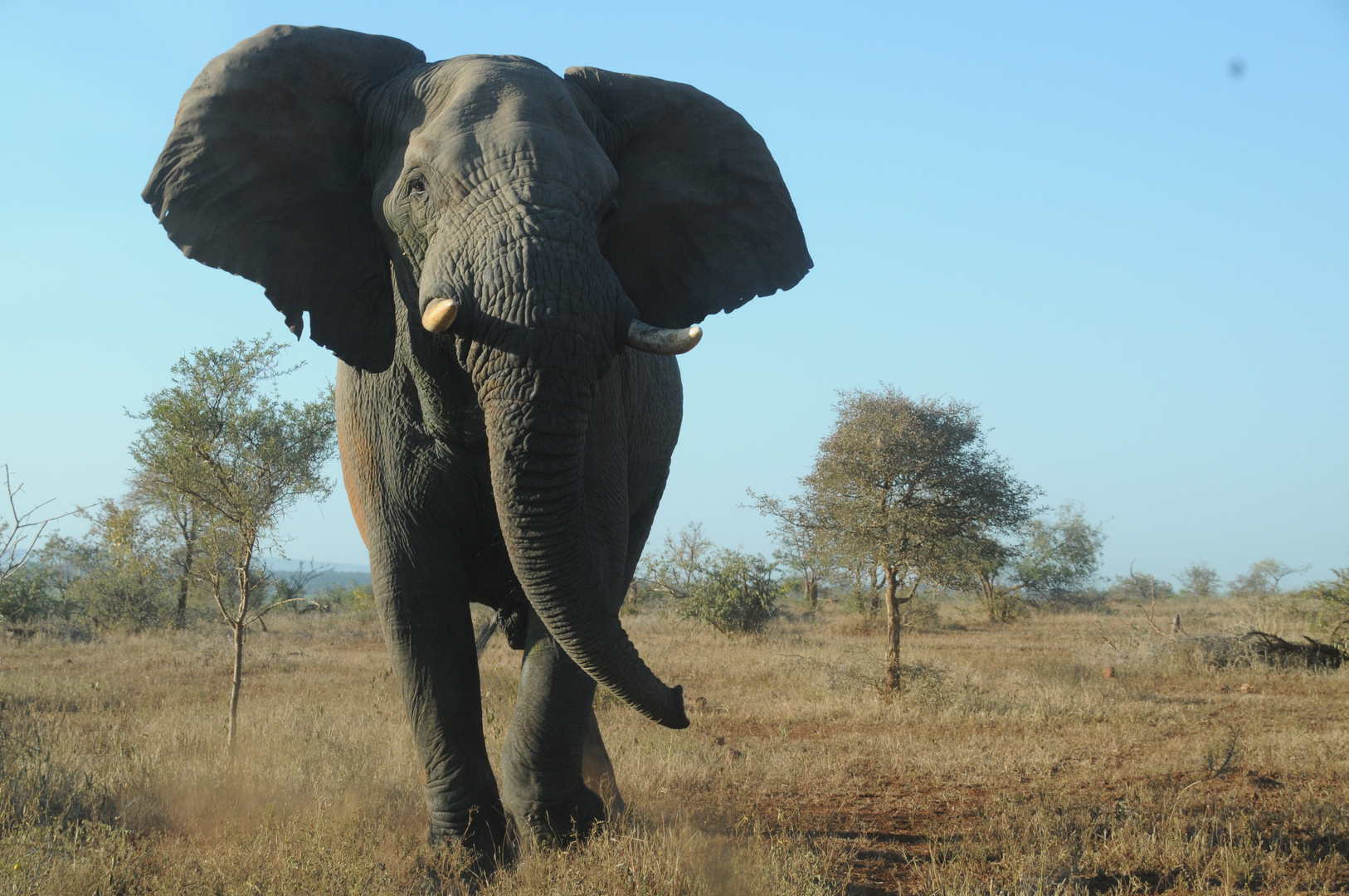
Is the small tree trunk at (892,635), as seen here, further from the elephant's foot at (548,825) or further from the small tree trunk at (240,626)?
the elephant's foot at (548,825)

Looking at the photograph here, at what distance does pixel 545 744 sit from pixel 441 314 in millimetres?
2274

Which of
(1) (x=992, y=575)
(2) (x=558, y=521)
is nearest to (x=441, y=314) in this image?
(2) (x=558, y=521)

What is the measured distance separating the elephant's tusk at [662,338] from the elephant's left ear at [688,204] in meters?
1.18

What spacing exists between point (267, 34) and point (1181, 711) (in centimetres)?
1086

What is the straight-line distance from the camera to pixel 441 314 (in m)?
3.19

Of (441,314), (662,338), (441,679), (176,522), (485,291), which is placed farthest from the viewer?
(176,522)

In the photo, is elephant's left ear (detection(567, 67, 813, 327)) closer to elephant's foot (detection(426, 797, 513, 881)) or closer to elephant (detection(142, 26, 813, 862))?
elephant (detection(142, 26, 813, 862))

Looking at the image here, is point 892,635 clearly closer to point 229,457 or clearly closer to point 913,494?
point 913,494

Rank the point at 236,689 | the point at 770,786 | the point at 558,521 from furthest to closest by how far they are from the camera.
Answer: the point at 236,689 → the point at 770,786 → the point at 558,521

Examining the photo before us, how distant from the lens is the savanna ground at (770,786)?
4.46 metres

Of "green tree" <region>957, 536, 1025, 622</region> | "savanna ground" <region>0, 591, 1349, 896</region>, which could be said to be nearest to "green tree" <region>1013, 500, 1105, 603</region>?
"green tree" <region>957, 536, 1025, 622</region>

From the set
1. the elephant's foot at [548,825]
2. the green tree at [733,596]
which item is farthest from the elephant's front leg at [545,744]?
the green tree at [733,596]

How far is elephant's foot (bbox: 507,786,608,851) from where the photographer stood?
460 cm

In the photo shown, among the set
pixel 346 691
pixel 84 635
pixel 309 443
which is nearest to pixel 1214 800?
pixel 309 443
